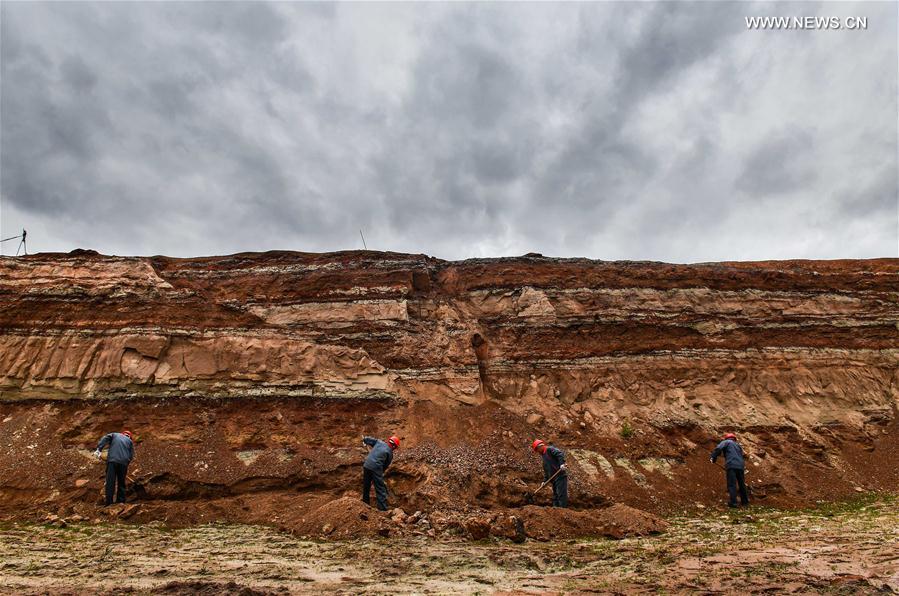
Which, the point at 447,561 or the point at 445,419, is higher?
the point at 445,419

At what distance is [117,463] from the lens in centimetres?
1086

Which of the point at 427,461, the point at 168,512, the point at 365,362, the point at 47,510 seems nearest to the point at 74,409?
the point at 47,510

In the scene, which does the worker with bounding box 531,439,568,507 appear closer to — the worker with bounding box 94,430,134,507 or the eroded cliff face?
the eroded cliff face

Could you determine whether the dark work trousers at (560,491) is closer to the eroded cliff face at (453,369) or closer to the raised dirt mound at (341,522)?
the eroded cliff face at (453,369)

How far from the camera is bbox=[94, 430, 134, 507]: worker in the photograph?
1078 centimetres

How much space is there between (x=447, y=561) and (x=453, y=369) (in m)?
8.56

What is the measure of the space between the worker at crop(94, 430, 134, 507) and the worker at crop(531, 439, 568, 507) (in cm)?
Result: 887

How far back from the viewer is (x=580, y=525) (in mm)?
9227

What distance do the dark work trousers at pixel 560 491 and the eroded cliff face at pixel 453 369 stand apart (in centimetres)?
89

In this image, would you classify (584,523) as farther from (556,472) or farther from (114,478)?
(114,478)

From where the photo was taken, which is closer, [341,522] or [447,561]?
[447,561]

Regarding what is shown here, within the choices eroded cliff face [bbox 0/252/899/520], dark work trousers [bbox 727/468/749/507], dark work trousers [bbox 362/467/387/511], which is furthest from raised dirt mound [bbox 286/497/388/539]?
dark work trousers [bbox 727/468/749/507]

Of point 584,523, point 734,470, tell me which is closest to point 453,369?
point 584,523

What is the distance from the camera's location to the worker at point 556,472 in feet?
36.4
